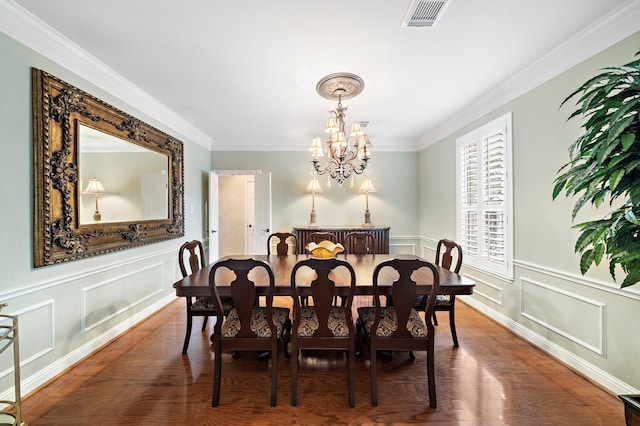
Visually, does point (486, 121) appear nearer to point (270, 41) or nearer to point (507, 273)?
point (507, 273)

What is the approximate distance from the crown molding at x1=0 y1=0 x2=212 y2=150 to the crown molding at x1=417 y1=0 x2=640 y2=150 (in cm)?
384

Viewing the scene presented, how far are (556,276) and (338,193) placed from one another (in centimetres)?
355

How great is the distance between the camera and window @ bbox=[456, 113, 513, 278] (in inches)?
120

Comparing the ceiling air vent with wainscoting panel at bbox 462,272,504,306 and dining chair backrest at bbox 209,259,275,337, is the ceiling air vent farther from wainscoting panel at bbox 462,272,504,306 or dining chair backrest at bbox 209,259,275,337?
wainscoting panel at bbox 462,272,504,306

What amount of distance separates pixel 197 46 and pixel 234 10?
589mm

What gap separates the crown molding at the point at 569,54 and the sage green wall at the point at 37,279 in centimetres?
396

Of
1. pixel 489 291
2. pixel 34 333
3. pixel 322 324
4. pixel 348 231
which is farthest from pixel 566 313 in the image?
pixel 34 333

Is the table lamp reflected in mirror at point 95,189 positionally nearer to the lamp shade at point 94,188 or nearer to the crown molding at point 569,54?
the lamp shade at point 94,188

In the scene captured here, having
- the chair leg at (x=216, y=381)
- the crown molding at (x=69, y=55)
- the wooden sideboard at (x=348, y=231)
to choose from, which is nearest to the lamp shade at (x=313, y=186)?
the wooden sideboard at (x=348, y=231)

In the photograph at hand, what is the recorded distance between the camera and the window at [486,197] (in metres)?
→ 3.05

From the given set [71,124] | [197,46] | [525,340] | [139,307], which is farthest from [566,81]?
[139,307]

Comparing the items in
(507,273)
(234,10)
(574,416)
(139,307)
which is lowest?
(574,416)

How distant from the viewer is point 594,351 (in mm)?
2127

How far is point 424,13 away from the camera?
1.88 m
